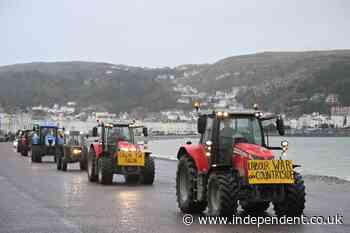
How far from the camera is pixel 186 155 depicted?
1580cm

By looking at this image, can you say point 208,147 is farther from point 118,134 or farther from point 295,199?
point 118,134

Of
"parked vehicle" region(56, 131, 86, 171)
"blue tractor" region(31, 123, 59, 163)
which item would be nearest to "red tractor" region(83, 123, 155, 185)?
"parked vehicle" region(56, 131, 86, 171)

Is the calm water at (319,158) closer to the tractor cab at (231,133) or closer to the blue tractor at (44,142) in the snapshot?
the blue tractor at (44,142)

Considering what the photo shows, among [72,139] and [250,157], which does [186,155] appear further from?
[72,139]

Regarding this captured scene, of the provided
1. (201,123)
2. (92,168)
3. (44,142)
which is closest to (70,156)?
(92,168)

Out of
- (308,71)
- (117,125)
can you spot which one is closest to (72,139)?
(117,125)

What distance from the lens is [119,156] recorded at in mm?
23578

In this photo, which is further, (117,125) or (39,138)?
(39,138)

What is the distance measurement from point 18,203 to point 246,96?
166921mm

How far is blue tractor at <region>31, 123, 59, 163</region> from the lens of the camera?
42.5m

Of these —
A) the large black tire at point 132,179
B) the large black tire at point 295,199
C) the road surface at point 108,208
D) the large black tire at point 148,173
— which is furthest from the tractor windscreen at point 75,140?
the large black tire at point 295,199

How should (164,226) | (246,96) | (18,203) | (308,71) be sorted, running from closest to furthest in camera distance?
(164,226), (18,203), (246,96), (308,71)

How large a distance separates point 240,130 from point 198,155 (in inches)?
42.0

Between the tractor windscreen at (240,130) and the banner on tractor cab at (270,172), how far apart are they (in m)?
1.00
